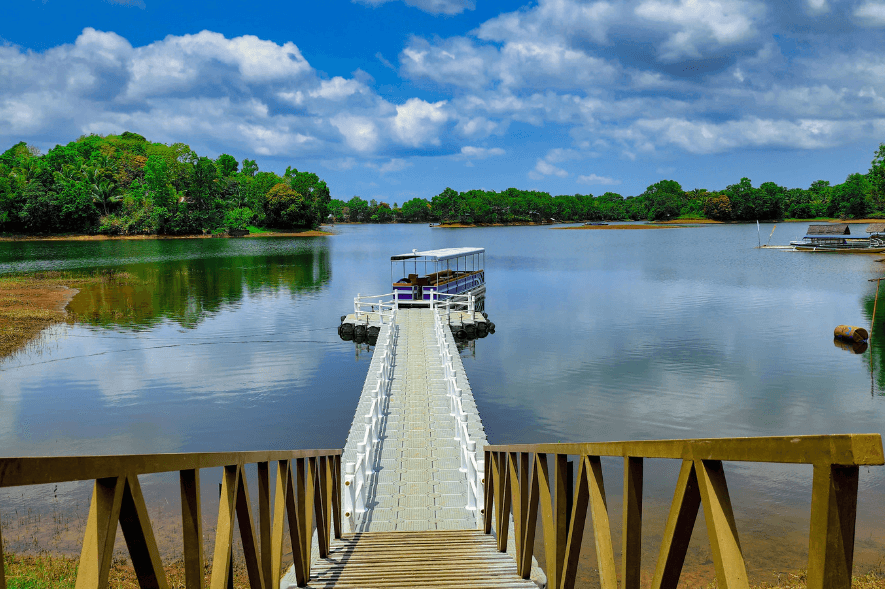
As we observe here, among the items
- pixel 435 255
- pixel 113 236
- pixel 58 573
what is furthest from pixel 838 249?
pixel 113 236

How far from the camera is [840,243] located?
80250mm

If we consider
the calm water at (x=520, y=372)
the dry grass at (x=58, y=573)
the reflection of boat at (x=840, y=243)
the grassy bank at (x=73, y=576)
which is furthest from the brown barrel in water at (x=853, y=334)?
the reflection of boat at (x=840, y=243)

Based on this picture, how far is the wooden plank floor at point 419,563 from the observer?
5.36 metres

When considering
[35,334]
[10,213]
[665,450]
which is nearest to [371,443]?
[665,450]

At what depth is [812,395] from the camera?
20.7m

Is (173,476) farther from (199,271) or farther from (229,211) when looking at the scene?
(229,211)

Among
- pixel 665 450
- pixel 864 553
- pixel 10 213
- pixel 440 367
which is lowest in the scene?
pixel 864 553

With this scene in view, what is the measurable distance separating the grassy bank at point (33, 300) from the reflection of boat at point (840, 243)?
278 ft

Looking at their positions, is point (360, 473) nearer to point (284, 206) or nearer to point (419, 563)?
point (419, 563)

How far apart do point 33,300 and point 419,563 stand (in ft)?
139

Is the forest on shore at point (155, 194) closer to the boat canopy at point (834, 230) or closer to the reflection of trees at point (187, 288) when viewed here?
the boat canopy at point (834, 230)

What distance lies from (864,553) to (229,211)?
421 ft

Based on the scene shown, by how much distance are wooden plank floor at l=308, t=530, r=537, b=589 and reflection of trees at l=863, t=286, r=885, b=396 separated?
2048 centimetres

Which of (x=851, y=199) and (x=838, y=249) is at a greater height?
(x=851, y=199)
